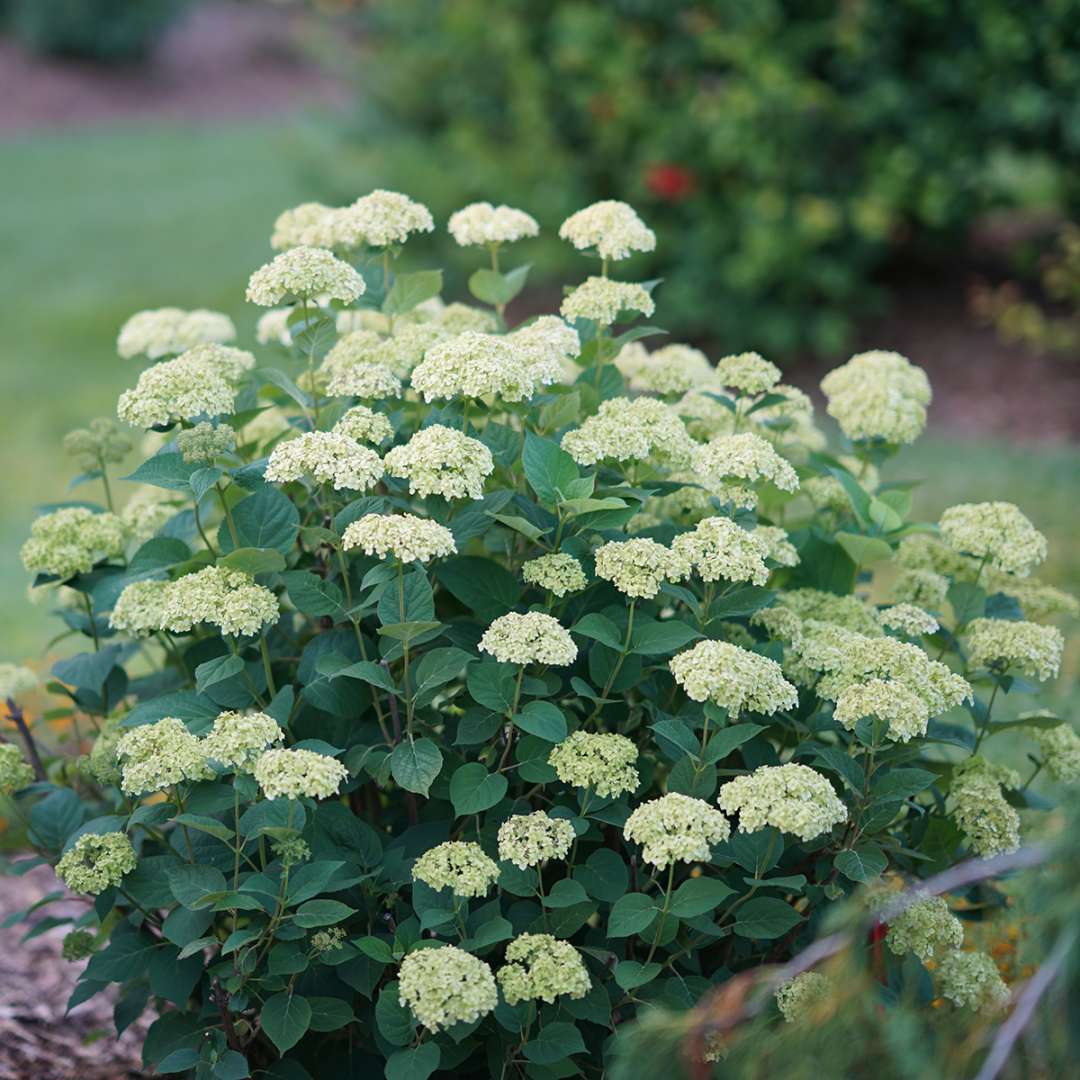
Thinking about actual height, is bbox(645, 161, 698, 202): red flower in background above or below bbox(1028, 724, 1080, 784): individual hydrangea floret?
above

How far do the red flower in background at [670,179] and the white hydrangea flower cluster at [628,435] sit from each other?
16.9 ft

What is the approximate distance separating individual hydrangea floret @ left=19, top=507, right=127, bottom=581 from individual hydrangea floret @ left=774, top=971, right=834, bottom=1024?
1.33 metres

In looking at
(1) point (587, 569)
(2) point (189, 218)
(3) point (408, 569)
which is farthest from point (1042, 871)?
(2) point (189, 218)

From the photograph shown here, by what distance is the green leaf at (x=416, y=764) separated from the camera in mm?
1847

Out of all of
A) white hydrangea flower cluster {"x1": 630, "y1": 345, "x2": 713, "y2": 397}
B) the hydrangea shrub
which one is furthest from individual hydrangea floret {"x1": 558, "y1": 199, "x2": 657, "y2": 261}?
white hydrangea flower cluster {"x1": 630, "y1": 345, "x2": 713, "y2": 397}

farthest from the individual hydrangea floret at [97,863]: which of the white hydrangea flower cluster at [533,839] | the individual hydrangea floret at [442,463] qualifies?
the individual hydrangea floret at [442,463]

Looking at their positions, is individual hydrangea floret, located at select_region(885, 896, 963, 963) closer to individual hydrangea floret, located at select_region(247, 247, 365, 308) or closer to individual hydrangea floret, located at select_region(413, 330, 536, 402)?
individual hydrangea floret, located at select_region(413, 330, 536, 402)

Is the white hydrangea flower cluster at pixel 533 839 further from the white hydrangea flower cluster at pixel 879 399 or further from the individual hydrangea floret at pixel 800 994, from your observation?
the white hydrangea flower cluster at pixel 879 399

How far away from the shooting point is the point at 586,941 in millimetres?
2164

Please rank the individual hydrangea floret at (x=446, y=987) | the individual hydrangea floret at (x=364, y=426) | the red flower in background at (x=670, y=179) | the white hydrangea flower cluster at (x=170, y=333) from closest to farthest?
the individual hydrangea floret at (x=446, y=987), the individual hydrangea floret at (x=364, y=426), the white hydrangea flower cluster at (x=170, y=333), the red flower in background at (x=670, y=179)

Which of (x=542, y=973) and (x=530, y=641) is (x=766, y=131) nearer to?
(x=530, y=641)

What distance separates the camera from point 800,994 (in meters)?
1.77

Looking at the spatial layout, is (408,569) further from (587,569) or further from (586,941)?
(586,941)

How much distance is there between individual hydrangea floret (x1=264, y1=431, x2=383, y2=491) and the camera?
183cm
